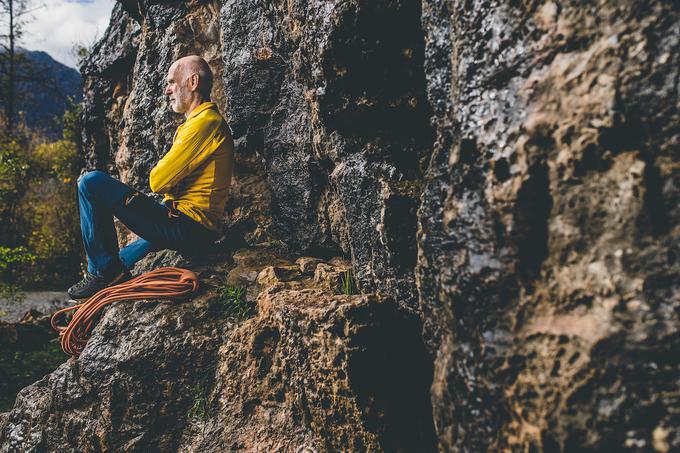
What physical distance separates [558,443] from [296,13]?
2957 millimetres

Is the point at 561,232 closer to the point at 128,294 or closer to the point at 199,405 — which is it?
the point at 199,405

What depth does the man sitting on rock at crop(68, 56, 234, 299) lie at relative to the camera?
3666 mm

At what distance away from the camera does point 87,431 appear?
316cm

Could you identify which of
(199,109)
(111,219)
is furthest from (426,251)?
(111,219)

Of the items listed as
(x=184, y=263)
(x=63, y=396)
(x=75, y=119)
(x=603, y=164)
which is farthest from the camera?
(x=75, y=119)

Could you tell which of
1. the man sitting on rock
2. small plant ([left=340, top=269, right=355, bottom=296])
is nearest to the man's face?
the man sitting on rock

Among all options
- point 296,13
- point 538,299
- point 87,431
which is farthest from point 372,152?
point 87,431

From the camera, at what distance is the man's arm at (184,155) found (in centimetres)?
366

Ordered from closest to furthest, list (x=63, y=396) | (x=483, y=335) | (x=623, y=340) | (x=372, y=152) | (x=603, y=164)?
1. (x=623, y=340)
2. (x=603, y=164)
3. (x=483, y=335)
4. (x=372, y=152)
5. (x=63, y=396)

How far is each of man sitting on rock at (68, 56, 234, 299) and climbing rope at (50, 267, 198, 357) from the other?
22cm

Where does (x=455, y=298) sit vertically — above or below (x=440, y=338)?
above

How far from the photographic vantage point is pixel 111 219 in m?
3.74

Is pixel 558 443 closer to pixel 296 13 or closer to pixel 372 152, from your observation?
pixel 372 152

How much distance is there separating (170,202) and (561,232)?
2966 millimetres
